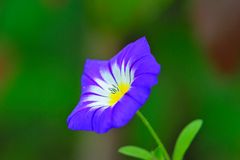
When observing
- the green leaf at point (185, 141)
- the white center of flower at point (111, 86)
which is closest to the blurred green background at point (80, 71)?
the white center of flower at point (111, 86)

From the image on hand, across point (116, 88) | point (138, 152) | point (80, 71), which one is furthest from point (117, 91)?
point (80, 71)

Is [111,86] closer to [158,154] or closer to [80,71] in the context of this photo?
[158,154]

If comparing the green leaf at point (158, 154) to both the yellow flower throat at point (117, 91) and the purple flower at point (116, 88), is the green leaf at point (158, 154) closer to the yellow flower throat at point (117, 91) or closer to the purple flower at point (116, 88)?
the purple flower at point (116, 88)

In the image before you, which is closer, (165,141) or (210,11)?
(210,11)

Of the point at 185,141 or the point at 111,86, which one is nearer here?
the point at 185,141

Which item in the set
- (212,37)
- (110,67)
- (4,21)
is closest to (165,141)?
(212,37)

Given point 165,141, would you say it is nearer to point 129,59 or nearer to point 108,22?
point 108,22
